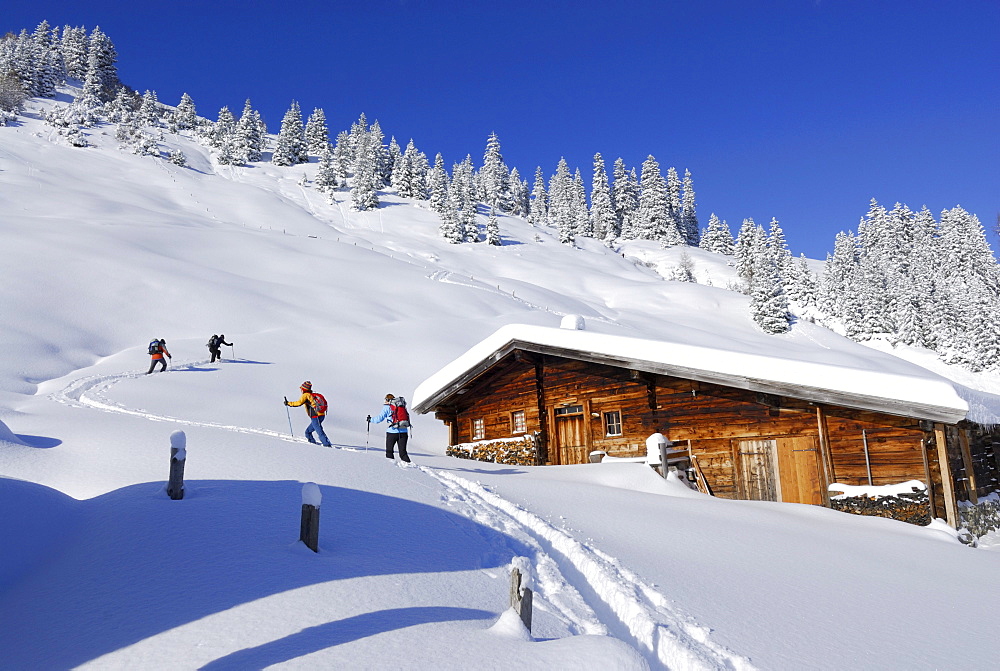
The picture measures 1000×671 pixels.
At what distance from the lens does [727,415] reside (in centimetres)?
1409

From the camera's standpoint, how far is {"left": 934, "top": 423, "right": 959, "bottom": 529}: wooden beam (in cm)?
1103

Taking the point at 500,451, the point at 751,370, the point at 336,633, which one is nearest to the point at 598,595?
the point at 336,633

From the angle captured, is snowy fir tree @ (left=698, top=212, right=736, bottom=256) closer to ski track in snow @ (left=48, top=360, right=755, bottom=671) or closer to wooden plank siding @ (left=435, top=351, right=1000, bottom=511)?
wooden plank siding @ (left=435, top=351, right=1000, bottom=511)

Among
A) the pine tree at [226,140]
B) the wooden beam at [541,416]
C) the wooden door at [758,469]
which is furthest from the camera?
the pine tree at [226,140]

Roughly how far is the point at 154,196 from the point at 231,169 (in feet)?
86.1

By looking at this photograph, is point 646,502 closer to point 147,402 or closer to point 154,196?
point 147,402

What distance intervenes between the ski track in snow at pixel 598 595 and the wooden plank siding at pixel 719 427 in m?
6.49

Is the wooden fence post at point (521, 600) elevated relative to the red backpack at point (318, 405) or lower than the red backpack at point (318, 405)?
lower

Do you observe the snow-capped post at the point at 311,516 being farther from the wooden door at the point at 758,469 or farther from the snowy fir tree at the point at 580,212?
the snowy fir tree at the point at 580,212

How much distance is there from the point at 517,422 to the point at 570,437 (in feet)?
6.58

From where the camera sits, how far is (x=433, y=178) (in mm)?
92750

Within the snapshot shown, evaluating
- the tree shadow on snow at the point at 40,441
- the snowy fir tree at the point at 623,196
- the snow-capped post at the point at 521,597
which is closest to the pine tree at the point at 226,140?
the snowy fir tree at the point at 623,196

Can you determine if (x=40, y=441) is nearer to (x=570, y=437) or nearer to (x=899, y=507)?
(x=570, y=437)

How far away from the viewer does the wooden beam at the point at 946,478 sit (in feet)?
36.2
